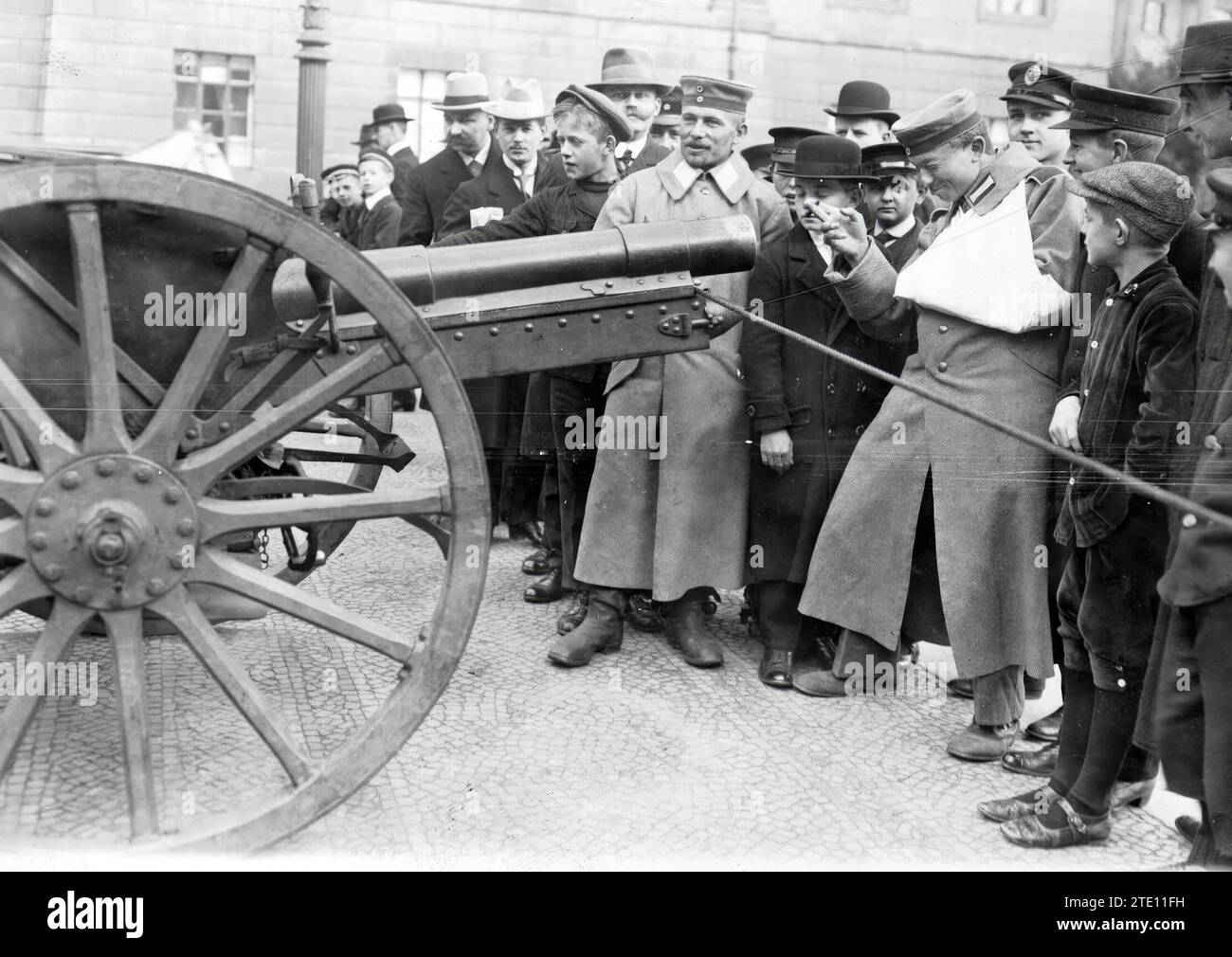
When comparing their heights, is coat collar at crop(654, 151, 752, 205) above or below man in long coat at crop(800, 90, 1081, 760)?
above

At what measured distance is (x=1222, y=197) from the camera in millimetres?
2764

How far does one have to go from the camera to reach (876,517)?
4371mm

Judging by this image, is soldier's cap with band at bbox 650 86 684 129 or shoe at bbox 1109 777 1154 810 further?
soldier's cap with band at bbox 650 86 684 129

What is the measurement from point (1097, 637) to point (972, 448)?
936 millimetres

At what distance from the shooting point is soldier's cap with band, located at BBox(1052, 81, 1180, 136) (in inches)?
144

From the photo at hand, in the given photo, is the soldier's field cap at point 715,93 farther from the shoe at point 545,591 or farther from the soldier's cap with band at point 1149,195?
the shoe at point 545,591

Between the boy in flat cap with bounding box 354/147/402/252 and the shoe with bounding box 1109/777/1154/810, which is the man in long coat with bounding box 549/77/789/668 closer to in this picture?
the shoe with bounding box 1109/777/1154/810

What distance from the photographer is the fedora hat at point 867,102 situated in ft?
18.8

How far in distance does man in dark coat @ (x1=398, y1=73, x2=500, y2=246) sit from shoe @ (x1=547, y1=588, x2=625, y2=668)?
348 cm

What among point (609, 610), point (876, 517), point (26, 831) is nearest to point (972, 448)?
point (876, 517)

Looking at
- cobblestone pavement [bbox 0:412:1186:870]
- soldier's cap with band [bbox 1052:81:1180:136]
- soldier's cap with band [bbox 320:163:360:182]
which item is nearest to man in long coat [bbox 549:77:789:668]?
cobblestone pavement [bbox 0:412:1186:870]

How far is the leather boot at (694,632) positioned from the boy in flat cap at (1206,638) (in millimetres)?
1965

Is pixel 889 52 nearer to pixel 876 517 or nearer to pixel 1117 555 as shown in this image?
pixel 876 517

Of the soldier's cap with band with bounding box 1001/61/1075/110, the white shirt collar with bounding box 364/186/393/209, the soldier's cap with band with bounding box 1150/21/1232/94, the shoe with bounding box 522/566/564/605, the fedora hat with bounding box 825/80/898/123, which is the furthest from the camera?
the white shirt collar with bounding box 364/186/393/209
